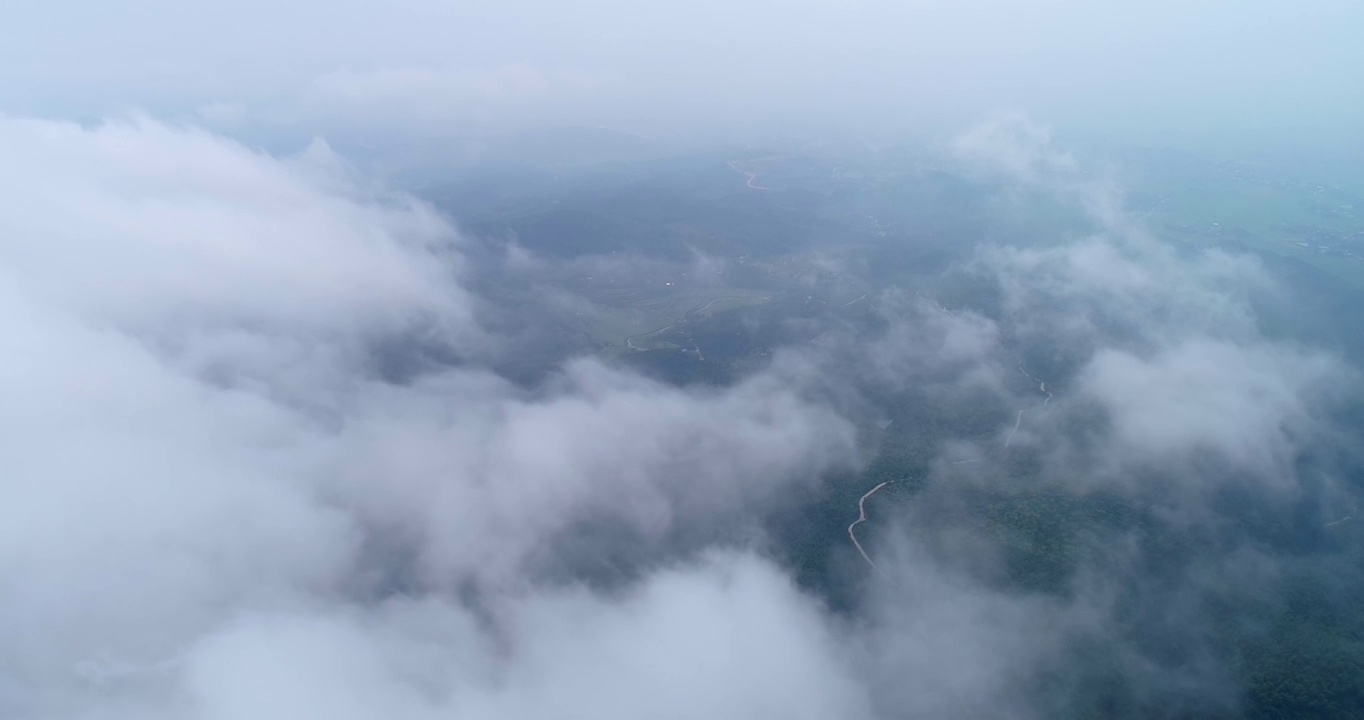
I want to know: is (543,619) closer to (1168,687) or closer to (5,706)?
(5,706)

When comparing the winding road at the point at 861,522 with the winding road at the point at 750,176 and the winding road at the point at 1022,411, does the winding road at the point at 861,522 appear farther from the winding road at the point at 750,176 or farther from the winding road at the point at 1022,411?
the winding road at the point at 750,176

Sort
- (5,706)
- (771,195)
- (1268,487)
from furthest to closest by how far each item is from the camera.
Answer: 1. (771,195)
2. (1268,487)
3. (5,706)

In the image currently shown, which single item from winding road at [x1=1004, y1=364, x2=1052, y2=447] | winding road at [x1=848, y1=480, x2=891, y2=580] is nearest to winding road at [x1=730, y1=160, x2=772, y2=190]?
winding road at [x1=1004, y1=364, x2=1052, y2=447]

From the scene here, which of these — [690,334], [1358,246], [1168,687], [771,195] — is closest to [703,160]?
[771,195]

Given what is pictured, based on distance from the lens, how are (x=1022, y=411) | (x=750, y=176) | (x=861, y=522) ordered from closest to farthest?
(x=861, y=522) → (x=1022, y=411) → (x=750, y=176)

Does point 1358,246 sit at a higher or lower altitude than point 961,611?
higher

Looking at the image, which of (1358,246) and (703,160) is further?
(703,160)

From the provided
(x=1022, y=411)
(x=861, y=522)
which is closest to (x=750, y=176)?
(x=1022, y=411)

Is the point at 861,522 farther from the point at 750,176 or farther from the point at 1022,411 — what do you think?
the point at 750,176

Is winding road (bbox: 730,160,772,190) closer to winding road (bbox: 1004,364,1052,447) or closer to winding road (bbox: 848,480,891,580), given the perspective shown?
winding road (bbox: 1004,364,1052,447)

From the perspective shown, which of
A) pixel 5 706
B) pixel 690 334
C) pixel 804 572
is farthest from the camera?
pixel 690 334

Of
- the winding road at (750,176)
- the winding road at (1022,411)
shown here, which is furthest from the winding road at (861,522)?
the winding road at (750,176)
